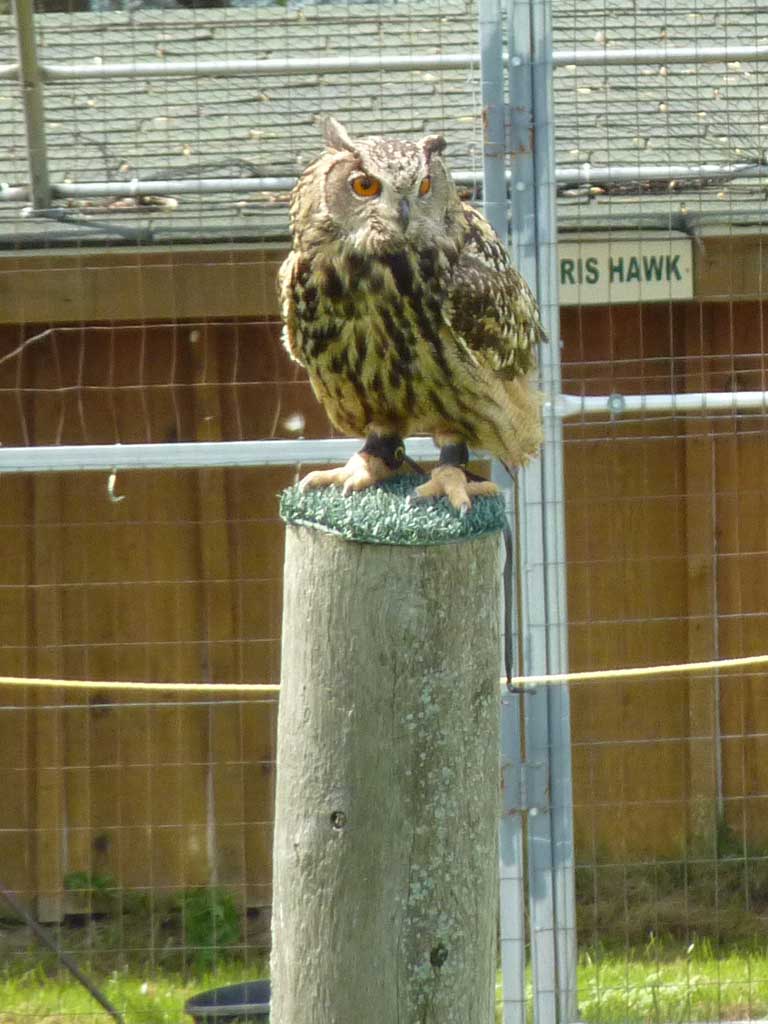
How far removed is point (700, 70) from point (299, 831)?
14.3 ft

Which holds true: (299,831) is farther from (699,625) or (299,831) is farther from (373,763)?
(699,625)

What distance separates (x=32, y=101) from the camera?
4312 mm

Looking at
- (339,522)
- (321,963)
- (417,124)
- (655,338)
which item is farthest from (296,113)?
(321,963)

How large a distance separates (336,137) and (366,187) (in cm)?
17

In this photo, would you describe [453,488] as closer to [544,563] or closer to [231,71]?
[544,563]

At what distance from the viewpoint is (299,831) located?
1.99m

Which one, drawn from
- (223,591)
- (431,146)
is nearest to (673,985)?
(223,591)

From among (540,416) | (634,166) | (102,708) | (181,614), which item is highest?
(634,166)

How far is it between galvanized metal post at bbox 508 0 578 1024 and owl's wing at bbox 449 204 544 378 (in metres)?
0.59

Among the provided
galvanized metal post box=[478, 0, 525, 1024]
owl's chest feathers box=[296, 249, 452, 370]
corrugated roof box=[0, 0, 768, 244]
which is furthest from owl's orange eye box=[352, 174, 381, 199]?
corrugated roof box=[0, 0, 768, 244]

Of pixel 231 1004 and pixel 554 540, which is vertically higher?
pixel 554 540

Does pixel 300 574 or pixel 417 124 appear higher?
pixel 417 124

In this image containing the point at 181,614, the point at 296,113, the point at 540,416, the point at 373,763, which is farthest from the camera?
the point at 181,614

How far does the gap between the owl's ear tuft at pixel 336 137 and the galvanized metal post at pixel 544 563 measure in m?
0.94
